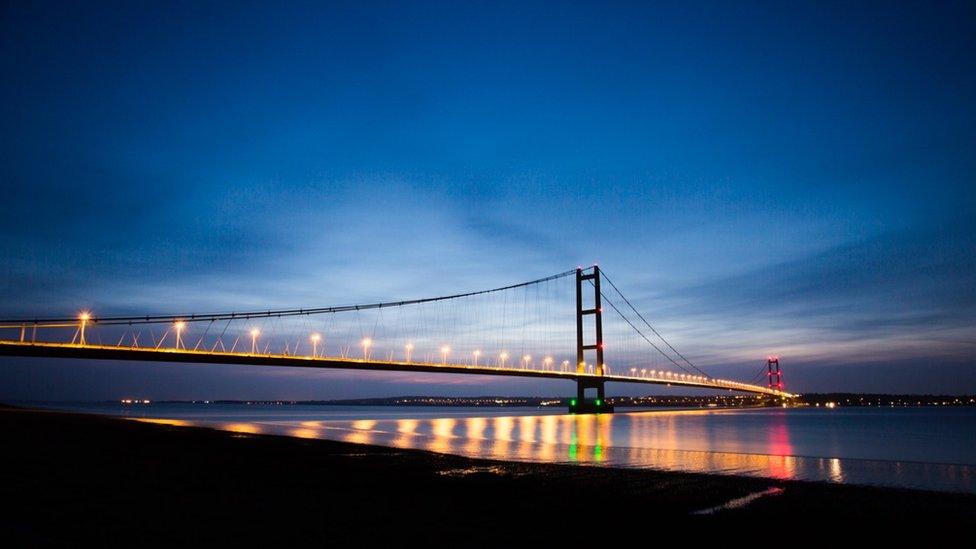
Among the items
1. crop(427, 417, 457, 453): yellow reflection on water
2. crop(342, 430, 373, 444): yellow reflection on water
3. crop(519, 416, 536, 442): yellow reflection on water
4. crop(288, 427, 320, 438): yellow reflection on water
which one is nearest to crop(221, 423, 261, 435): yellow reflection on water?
crop(288, 427, 320, 438): yellow reflection on water

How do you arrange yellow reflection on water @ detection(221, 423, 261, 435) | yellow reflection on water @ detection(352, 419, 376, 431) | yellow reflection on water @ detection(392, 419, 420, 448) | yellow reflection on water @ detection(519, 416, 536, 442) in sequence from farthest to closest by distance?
yellow reflection on water @ detection(352, 419, 376, 431), yellow reflection on water @ detection(221, 423, 261, 435), yellow reflection on water @ detection(519, 416, 536, 442), yellow reflection on water @ detection(392, 419, 420, 448)

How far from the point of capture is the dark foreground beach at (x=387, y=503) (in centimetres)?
747

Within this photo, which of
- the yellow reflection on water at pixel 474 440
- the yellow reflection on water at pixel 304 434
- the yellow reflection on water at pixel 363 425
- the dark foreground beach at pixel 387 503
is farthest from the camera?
the yellow reflection on water at pixel 363 425

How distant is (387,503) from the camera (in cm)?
1014

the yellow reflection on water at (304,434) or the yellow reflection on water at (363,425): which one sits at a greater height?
the yellow reflection on water at (304,434)

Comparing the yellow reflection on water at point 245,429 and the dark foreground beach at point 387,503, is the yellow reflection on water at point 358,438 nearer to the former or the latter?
the yellow reflection on water at point 245,429

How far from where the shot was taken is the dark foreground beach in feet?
24.5

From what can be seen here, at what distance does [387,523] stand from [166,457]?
11185 millimetres

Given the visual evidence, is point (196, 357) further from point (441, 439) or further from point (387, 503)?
point (387, 503)

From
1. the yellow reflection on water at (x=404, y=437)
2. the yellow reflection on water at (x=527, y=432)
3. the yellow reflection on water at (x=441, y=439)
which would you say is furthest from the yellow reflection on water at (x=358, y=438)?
the yellow reflection on water at (x=527, y=432)

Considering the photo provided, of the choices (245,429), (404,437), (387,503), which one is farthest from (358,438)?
(387,503)

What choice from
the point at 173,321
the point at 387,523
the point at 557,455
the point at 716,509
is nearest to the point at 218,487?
the point at 387,523

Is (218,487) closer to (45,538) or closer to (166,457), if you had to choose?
(45,538)

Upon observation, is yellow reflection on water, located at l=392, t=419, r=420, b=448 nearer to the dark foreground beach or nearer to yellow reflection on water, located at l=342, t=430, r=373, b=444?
yellow reflection on water, located at l=342, t=430, r=373, b=444
